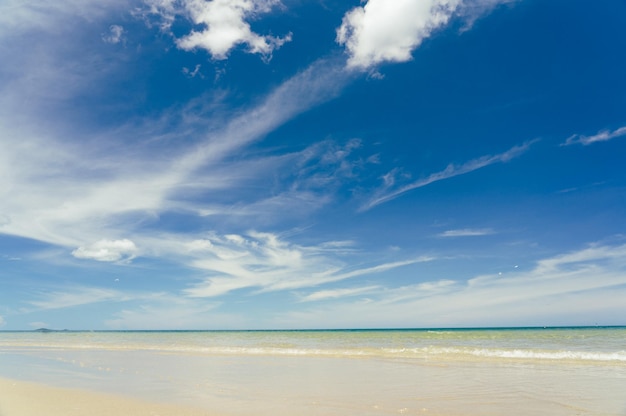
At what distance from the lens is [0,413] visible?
1009 centimetres

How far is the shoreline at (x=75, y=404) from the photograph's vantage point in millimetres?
9930

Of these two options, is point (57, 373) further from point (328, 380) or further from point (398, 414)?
point (398, 414)

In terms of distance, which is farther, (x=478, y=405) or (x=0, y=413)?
(x=478, y=405)

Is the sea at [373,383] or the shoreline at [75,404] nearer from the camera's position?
the shoreline at [75,404]

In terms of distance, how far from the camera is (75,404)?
11.0 metres

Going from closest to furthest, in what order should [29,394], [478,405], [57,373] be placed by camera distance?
[478,405] < [29,394] < [57,373]

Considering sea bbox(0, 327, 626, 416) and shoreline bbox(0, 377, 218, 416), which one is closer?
shoreline bbox(0, 377, 218, 416)

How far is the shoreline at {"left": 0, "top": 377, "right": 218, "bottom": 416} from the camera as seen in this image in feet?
32.6

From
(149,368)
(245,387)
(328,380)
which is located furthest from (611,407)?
(149,368)

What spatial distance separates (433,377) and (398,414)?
6.54 metres

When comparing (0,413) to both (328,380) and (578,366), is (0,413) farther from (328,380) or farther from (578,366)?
(578,366)

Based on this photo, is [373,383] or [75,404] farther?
[373,383]

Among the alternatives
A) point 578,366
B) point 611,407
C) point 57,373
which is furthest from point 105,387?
point 578,366

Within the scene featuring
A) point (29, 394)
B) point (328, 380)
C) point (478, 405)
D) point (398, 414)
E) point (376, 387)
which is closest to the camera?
point (398, 414)
